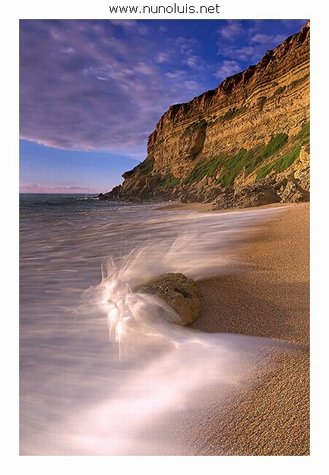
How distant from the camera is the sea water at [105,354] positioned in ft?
5.71

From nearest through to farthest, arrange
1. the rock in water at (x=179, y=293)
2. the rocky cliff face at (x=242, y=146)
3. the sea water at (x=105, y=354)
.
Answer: the sea water at (x=105, y=354) < the rock in water at (x=179, y=293) < the rocky cliff face at (x=242, y=146)

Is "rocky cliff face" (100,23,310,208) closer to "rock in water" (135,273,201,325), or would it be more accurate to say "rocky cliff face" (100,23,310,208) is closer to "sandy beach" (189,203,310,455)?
"sandy beach" (189,203,310,455)

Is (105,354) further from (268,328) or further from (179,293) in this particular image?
(268,328)

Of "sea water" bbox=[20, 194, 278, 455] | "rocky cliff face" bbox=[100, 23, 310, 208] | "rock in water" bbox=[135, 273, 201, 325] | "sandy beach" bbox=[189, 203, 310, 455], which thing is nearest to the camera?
"sandy beach" bbox=[189, 203, 310, 455]

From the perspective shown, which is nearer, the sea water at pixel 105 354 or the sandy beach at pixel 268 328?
the sandy beach at pixel 268 328

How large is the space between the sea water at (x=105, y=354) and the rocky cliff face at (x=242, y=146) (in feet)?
10.6

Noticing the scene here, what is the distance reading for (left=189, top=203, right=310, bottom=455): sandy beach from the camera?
151 cm

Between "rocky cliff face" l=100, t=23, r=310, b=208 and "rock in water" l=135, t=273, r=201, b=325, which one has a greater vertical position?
"rocky cliff face" l=100, t=23, r=310, b=208

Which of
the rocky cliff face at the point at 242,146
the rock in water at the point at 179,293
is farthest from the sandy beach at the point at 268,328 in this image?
the rocky cliff face at the point at 242,146

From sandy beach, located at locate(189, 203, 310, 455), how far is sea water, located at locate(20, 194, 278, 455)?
124mm

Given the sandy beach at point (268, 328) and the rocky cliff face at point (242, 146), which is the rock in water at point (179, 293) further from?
the rocky cliff face at point (242, 146)

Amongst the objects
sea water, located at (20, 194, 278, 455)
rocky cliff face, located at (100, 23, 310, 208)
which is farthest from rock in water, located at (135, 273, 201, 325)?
rocky cliff face, located at (100, 23, 310, 208)
